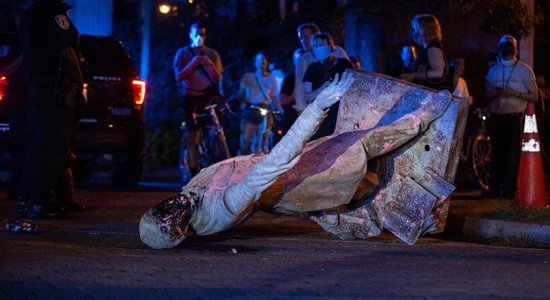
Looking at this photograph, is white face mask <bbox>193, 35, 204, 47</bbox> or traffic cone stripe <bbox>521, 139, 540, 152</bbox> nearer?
traffic cone stripe <bbox>521, 139, 540, 152</bbox>

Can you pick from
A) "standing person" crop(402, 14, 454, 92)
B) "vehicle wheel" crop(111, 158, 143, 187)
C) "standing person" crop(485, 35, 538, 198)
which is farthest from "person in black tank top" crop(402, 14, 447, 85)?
"vehicle wheel" crop(111, 158, 143, 187)

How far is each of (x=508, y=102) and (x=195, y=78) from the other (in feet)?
16.9

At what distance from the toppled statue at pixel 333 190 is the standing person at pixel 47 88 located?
2.08m

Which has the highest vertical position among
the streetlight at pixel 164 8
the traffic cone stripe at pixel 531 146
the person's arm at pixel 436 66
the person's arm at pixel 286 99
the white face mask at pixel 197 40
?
the streetlight at pixel 164 8

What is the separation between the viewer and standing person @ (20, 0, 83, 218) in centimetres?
920

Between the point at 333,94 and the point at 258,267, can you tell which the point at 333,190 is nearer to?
the point at 333,94

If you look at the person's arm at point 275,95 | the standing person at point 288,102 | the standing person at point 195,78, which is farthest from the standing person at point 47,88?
the person's arm at point 275,95

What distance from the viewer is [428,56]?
366 inches

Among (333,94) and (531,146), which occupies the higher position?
(333,94)

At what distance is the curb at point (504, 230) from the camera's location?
8469 mm

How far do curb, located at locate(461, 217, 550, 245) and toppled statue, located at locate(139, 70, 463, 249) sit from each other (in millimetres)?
1101

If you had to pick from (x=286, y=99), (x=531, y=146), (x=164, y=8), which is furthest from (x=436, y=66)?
(x=164, y=8)

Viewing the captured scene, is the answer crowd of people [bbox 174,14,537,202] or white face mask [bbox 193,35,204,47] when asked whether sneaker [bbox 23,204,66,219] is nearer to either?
crowd of people [bbox 174,14,537,202]

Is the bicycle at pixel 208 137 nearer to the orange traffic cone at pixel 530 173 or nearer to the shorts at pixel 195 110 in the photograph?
the shorts at pixel 195 110
